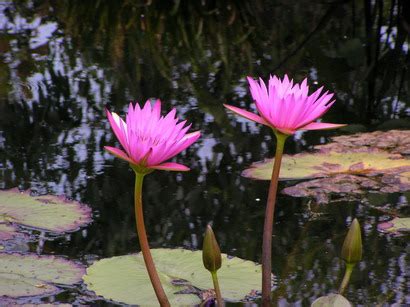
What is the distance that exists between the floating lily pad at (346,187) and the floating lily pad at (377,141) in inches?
8.9

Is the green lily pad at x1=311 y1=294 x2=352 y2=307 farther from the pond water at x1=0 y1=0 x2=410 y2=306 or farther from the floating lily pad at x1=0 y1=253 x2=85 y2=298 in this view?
the floating lily pad at x1=0 y1=253 x2=85 y2=298

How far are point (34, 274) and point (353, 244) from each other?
28.6 inches

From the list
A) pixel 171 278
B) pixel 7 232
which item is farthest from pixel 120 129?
pixel 7 232

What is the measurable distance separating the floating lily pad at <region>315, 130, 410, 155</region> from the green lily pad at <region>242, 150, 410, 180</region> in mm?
48

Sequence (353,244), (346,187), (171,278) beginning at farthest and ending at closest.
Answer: (346,187) → (171,278) → (353,244)

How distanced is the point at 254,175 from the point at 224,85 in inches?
41.5

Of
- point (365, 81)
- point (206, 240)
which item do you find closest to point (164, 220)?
point (206, 240)

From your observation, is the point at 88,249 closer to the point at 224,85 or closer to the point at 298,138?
the point at 298,138

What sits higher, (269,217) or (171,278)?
(269,217)

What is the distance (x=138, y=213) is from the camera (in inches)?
53.4

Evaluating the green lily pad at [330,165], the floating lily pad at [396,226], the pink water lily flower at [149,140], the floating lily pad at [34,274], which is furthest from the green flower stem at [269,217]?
the green lily pad at [330,165]

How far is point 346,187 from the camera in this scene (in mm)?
2416

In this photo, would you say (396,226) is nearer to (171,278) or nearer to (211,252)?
(171,278)

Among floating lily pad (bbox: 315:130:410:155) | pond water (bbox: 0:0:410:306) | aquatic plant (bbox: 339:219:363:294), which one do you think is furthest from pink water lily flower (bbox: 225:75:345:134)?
floating lily pad (bbox: 315:130:410:155)
